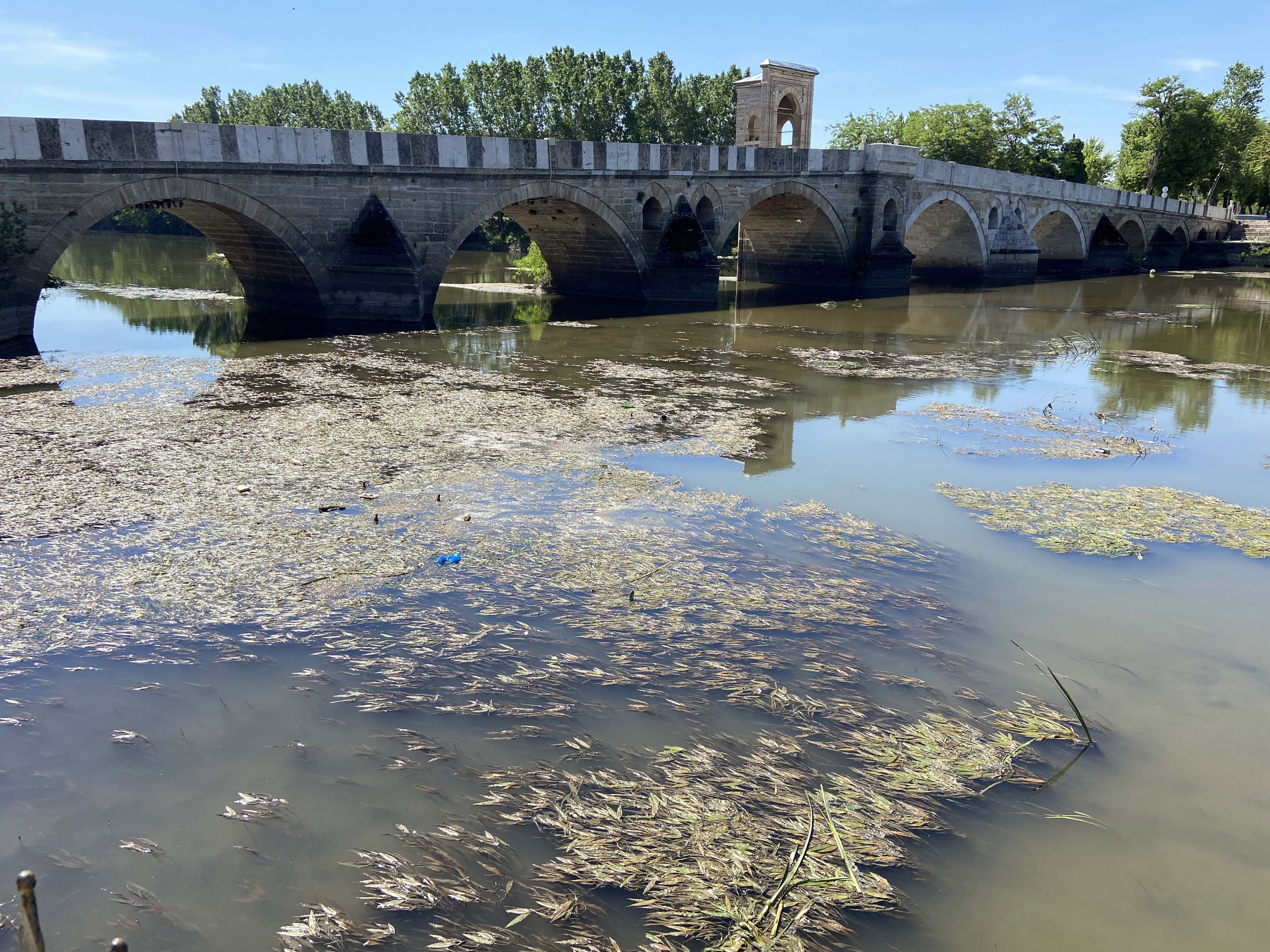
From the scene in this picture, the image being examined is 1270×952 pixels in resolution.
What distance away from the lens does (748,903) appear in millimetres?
2525

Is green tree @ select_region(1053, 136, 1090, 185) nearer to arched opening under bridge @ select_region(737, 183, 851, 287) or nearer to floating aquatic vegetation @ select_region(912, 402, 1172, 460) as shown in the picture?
arched opening under bridge @ select_region(737, 183, 851, 287)

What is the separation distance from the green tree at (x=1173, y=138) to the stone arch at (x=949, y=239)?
73.1 feet


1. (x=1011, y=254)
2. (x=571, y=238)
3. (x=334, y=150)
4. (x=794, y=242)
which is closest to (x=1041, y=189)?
(x=1011, y=254)

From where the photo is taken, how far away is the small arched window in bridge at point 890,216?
80.7ft

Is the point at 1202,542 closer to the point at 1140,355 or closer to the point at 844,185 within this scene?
the point at 1140,355

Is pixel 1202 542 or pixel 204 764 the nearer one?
pixel 204 764

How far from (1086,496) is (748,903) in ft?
16.8

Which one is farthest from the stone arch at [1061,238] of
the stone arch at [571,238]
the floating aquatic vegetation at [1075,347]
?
the stone arch at [571,238]

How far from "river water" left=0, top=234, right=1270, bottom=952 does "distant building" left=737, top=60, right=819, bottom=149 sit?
19.2 metres

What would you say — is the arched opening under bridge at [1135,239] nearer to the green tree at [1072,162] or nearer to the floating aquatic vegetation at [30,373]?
the green tree at [1072,162]

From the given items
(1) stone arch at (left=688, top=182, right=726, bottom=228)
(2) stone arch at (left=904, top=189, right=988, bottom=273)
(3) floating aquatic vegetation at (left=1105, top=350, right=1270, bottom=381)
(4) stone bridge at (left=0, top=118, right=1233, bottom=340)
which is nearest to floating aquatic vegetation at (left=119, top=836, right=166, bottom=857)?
(4) stone bridge at (left=0, top=118, right=1233, bottom=340)

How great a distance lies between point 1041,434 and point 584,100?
35.9m

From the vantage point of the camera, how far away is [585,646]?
159 inches

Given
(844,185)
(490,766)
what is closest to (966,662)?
(490,766)
